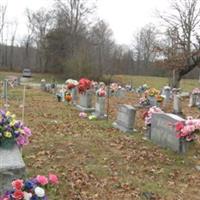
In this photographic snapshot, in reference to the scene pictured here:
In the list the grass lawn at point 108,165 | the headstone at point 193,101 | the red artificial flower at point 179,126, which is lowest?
the grass lawn at point 108,165

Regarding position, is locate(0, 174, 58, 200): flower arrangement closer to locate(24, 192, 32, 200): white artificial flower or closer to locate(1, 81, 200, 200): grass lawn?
locate(24, 192, 32, 200): white artificial flower

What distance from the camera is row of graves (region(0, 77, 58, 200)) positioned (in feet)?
14.3

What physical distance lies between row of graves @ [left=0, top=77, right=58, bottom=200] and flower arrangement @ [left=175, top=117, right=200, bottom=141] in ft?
11.9

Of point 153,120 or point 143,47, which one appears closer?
point 153,120

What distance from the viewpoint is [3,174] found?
17.2ft

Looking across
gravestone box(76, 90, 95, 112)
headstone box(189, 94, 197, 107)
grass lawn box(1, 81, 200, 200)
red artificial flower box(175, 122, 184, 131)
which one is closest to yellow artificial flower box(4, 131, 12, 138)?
grass lawn box(1, 81, 200, 200)

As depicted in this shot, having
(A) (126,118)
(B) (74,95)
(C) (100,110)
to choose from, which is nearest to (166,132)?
(A) (126,118)

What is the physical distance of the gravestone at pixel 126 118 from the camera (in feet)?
38.0

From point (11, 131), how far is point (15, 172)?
1.06 metres

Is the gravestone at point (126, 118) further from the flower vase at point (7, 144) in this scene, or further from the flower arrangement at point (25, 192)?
the flower arrangement at point (25, 192)

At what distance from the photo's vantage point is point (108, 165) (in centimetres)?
773

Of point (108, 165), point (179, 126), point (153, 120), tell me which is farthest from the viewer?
point (153, 120)

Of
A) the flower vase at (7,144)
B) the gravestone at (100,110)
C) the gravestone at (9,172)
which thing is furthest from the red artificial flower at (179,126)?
the gravestone at (100,110)

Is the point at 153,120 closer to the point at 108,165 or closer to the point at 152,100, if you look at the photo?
the point at 108,165
